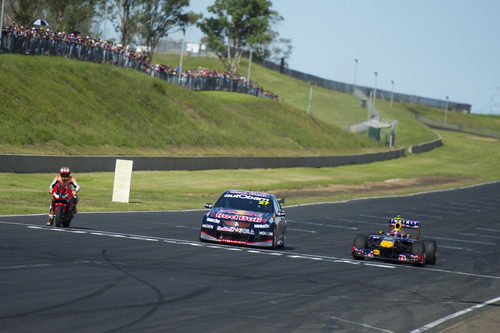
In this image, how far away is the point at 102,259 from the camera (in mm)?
14461

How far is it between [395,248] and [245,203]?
3.86 m

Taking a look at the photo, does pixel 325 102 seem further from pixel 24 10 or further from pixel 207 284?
pixel 207 284

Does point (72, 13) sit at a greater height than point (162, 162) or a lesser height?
greater

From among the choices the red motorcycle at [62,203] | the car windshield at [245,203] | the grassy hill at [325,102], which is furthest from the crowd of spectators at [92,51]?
the car windshield at [245,203]

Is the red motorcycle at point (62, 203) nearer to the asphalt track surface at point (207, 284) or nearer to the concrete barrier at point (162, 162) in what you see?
the asphalt track surface at point (207, 284)

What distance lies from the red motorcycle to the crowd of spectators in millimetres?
30386

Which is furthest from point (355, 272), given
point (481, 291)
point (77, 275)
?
point (77, 275)

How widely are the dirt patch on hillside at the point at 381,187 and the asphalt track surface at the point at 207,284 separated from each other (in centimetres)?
1915

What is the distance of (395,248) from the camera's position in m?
19.5

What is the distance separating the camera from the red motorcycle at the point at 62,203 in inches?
767

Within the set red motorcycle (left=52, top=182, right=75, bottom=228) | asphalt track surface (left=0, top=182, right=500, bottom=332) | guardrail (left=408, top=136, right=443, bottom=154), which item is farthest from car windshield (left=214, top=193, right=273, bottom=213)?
guardrail (left=408, top=136, right=443, bottom=154)

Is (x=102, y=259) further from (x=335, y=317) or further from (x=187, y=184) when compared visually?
(x=187, y=184)

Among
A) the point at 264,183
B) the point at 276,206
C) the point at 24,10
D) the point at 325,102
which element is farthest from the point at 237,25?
the point at 276,206

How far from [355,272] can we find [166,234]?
5.92 m
